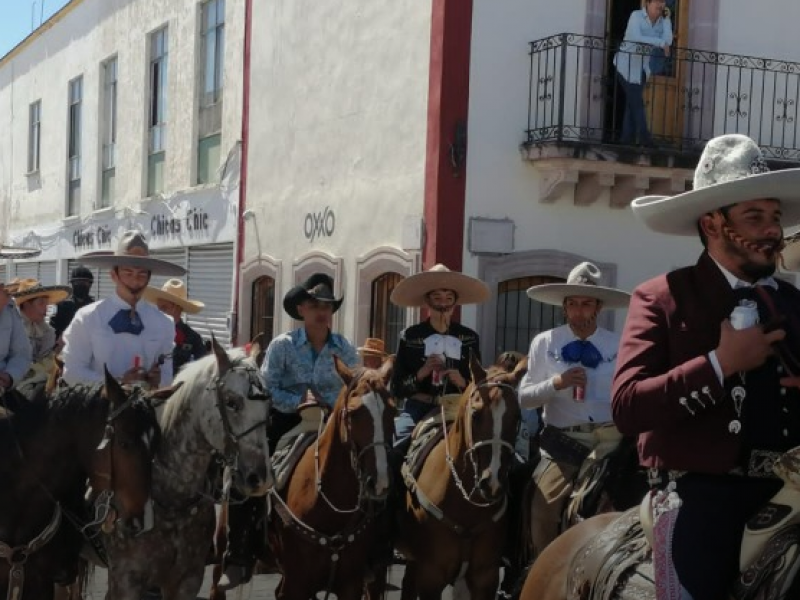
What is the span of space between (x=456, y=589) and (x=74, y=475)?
7.86 ft

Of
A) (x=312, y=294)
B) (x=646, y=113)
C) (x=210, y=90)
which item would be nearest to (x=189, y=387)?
(x=312, y=294)

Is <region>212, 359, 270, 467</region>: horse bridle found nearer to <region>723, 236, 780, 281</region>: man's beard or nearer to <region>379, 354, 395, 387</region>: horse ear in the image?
<region>379, 354, 395, 387</region>: horse ear

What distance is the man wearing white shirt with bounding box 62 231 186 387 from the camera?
651cm

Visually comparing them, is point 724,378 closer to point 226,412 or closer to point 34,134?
point 226,412

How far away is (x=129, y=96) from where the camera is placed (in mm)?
22391

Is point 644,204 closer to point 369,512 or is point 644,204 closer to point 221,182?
point 369,512

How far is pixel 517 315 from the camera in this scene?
12.8 m

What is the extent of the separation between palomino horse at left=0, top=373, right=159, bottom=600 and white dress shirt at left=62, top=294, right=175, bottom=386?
35.7 inches

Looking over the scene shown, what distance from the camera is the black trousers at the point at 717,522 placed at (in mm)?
3369

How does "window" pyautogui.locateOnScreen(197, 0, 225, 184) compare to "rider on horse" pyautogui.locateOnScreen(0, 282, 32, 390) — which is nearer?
"rider on horse" pyautogui.locateOnScreen(0, 282, 32, 390)

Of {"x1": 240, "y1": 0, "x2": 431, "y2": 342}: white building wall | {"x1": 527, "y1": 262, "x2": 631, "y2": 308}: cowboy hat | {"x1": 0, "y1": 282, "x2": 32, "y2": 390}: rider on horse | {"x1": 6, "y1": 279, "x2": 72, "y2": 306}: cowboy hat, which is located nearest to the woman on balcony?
{"x1": 240, "y1": 0, "x2": 431, "y2": 342}: white building wall

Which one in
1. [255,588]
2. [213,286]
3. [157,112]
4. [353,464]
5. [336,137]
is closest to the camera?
[353,464]

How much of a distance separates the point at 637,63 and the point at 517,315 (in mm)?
2996

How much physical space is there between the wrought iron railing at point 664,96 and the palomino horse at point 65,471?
24.5 feet
